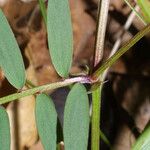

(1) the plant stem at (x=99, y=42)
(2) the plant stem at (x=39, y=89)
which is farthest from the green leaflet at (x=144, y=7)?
(2) the plant stem at (x=39, y=89)

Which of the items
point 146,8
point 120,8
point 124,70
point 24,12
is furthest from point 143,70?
point 146,8

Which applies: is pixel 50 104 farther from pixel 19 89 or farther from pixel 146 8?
pixel 146 8

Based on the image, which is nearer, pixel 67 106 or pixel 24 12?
pixel 67 106

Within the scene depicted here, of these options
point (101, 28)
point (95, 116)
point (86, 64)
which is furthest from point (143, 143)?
point (86, 64)

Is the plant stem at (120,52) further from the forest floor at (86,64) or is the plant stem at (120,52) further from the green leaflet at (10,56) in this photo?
the forest floor at (86,64)

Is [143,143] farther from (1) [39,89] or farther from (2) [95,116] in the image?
(1) [39,89]

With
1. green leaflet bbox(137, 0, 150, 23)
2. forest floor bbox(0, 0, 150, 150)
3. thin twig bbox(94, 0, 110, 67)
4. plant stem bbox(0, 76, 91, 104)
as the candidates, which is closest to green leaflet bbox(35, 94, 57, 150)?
plant stem bbox(0, 76, 91, 104)
